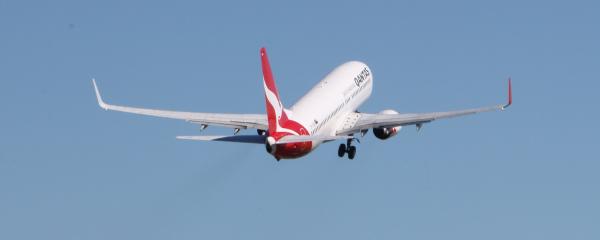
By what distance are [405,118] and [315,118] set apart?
717cm

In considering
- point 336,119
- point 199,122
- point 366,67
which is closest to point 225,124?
point 199,122

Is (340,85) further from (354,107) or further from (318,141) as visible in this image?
(318,141)

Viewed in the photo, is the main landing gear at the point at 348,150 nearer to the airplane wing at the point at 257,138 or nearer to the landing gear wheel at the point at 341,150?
Answer: the landing gear wheel at the point at 341,150

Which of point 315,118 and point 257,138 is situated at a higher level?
point 315,118

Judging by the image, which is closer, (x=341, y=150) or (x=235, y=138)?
(x=235, y=138)

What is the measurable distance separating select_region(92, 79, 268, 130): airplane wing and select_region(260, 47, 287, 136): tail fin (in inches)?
227

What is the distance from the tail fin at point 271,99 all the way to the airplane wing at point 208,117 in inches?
227

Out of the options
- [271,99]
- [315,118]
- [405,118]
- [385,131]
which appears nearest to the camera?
[271,99]

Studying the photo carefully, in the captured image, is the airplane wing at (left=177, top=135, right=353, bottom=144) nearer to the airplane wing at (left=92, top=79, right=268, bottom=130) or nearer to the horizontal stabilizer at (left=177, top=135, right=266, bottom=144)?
the horizontal stabilizer at (left=177, top=135, right=266, bottom=144)

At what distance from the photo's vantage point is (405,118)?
121 meters

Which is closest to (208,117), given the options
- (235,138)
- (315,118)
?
(315,118)

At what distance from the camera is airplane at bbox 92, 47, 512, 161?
110062 mm

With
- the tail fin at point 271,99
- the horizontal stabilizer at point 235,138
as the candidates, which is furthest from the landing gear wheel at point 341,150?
the horizontal stabilizer at point 235,138

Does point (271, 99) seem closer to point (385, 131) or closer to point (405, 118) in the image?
point (405, 118)
